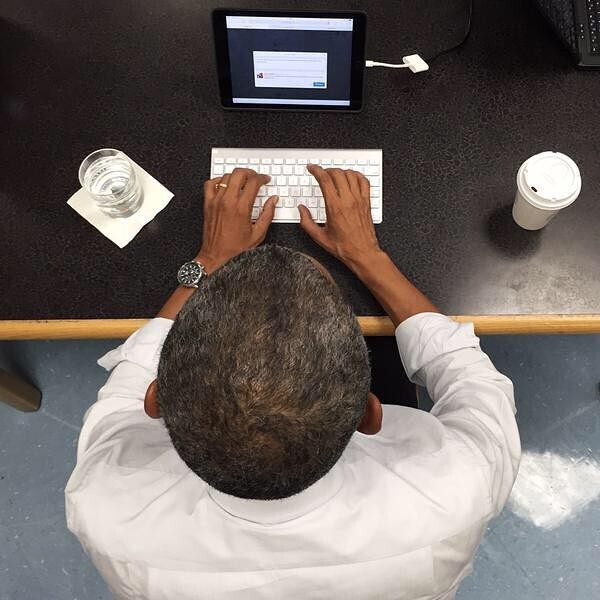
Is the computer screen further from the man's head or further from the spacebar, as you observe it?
the man's head

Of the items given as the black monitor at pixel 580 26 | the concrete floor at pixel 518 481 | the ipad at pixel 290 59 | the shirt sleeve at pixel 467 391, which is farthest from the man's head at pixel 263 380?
the concrete floor at pixel 518 481

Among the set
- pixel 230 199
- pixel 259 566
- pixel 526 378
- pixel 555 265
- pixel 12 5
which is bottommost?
pixel 526 378

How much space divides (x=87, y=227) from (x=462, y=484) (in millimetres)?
710

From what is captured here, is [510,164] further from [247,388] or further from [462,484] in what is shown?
[247,388]

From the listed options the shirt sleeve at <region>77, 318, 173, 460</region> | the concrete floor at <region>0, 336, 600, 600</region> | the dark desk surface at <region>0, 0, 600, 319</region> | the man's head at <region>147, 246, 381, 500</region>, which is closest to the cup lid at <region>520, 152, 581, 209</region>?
the dark desk surface at <region>0, 0, 600, 319</region>

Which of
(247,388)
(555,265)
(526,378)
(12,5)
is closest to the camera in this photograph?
(247,388)

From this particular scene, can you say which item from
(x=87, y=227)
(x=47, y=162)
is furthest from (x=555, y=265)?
(x=47, y=162)

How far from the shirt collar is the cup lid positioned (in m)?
0.52

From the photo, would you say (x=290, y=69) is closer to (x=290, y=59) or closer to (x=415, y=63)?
(x=290, y=59)

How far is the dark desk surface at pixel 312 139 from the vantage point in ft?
3.44

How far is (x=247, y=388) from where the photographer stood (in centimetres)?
62

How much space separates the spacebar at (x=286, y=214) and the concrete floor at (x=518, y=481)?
80cm

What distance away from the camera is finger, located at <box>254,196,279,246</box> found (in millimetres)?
1053

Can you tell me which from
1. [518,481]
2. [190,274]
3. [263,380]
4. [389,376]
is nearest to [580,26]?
[389,376]
